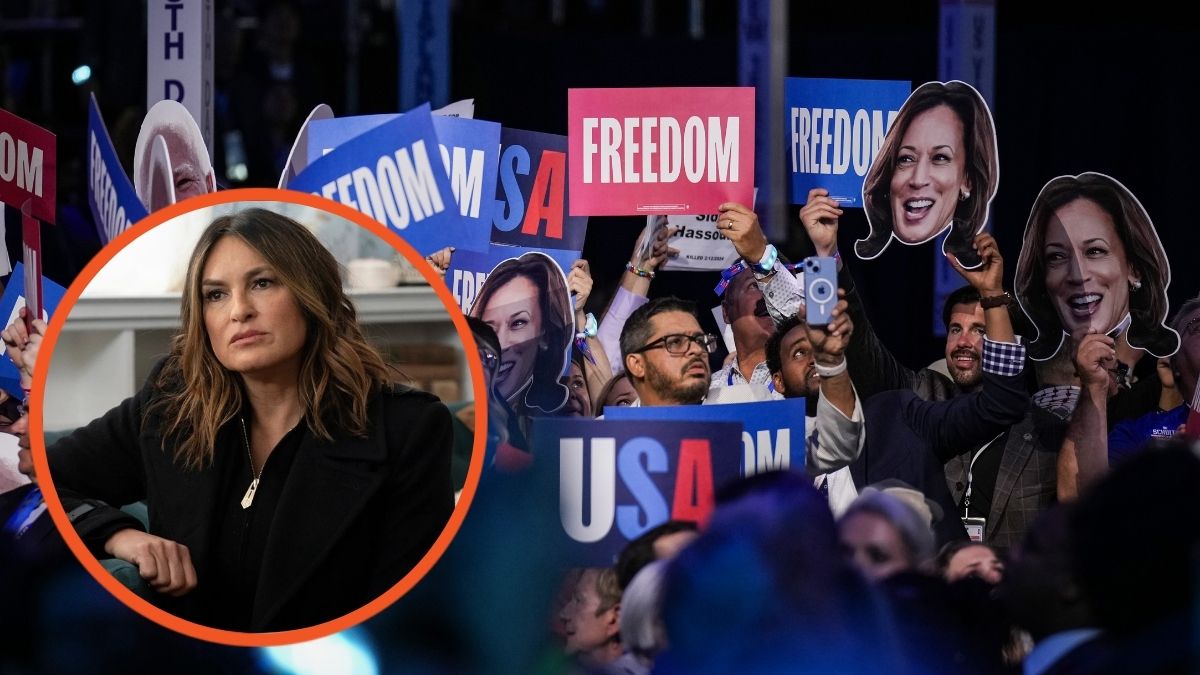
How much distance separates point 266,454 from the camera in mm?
1940

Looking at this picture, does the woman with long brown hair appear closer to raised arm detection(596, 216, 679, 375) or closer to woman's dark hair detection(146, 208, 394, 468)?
woman's dark hair detection(146, 208, 394, 468)

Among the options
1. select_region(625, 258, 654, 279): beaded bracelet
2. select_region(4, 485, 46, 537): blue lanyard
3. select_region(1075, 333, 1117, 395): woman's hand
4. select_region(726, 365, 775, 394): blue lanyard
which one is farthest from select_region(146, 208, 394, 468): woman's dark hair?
select_region(1075, 333, 1117, 395): woman's hand

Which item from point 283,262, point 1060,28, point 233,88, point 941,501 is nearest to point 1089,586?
point 941,501

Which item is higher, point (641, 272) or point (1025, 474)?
point (641, 272)

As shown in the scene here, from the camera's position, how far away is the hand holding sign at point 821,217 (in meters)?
2.22

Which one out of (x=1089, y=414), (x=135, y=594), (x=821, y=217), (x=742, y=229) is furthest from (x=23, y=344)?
(x=1089, y=414)

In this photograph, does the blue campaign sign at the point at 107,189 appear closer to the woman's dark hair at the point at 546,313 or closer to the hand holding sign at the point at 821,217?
the woman's dark hair at the point at 546,313

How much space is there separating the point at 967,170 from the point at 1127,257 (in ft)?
0.95

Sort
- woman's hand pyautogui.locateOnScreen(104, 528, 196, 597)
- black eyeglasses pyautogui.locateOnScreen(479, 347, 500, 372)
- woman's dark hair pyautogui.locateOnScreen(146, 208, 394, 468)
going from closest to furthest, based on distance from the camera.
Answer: woman's dark hair pyautogui.locateOnScreen(146, 208, 394, 468) → woman's hand pyautogui.locateOnScreen(104, 528, 196, 597) → black eyeglasses pyautogui.locateOnScreen(479, 347, 500, 372)

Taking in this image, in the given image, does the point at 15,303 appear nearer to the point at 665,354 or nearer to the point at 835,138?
the point at 665,354

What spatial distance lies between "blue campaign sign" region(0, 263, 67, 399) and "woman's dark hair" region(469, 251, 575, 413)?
0.65 metres

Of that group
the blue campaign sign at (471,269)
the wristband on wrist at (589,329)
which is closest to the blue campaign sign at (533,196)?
the blue campaign sign at (471,269)

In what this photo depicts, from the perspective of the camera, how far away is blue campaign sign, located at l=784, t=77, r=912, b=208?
2217 millimetres

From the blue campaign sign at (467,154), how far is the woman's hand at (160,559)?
59 cm
